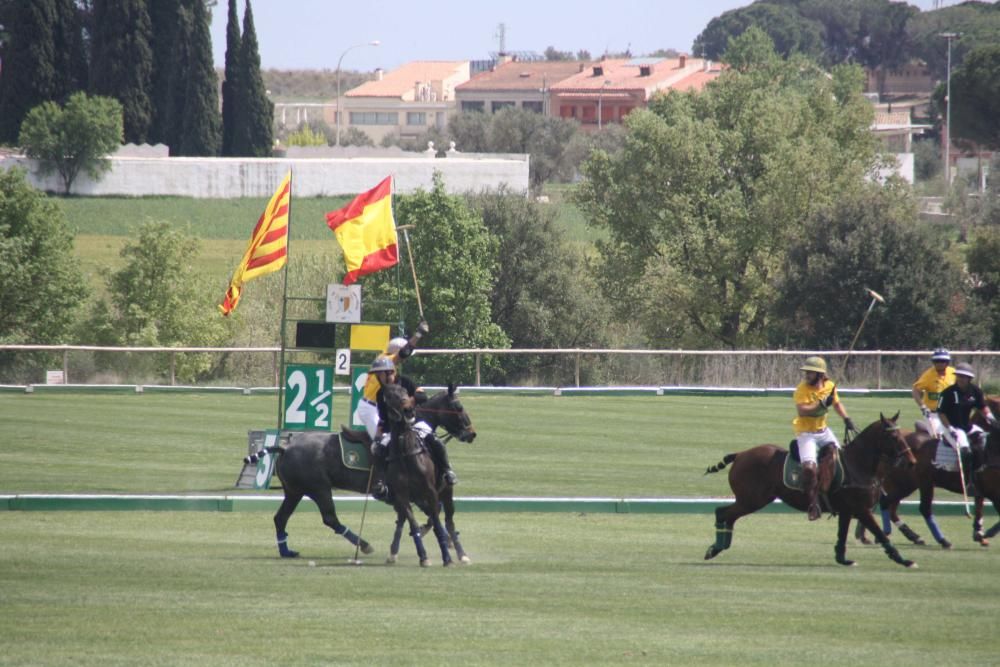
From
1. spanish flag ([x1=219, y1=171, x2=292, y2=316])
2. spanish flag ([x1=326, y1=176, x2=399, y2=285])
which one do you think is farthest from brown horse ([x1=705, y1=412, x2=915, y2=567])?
spanish flag ([x1=219, y1=171, x2=292, y2=316])

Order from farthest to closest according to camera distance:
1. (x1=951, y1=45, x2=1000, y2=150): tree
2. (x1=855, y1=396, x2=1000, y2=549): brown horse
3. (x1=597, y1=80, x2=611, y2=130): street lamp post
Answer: (x1=597, y1=80, x2=611, y2=130): street lamp post, (x1=951, y1=45, x2=1000, y2=150): tree, (x1=855, y1=396, x2=1000, y2=549): brown horse

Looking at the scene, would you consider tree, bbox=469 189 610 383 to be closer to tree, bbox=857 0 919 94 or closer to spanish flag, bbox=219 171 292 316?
spanish flag, bbox=219 171 292 316

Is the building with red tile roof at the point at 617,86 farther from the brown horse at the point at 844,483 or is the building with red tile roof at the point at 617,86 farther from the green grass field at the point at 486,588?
the brown horse at the point at 844,483

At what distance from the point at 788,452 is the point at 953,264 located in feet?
113

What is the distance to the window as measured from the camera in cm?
16725

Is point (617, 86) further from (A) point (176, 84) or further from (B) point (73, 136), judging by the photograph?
(B) point (73, 136)

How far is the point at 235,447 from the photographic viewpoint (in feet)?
86.6

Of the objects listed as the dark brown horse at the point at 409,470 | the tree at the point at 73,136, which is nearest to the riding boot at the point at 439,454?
the dark brown horse at the point at 409,470

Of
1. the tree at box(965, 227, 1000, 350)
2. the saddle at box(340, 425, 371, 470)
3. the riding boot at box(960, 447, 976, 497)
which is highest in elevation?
the tree at box(965, 227, 1000, 350)

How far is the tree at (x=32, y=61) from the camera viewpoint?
83.0 meters

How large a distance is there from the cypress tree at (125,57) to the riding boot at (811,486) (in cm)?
7696

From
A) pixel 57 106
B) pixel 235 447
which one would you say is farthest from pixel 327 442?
pixel 57 106

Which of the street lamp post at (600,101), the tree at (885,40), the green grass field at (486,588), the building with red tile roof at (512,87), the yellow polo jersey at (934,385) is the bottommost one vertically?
the green grass field at (486,588)

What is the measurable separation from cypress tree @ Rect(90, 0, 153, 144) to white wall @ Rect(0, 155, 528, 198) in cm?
658
